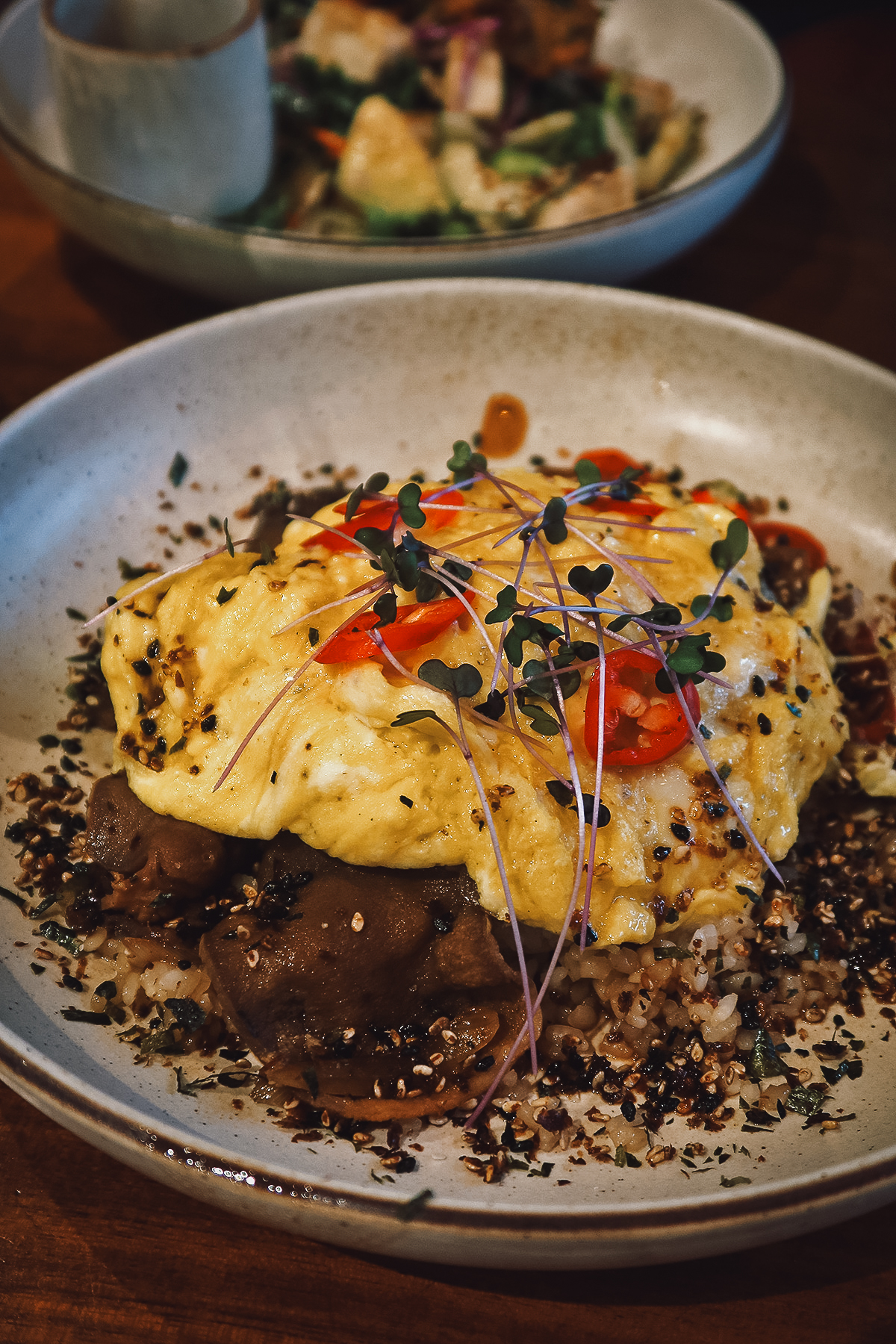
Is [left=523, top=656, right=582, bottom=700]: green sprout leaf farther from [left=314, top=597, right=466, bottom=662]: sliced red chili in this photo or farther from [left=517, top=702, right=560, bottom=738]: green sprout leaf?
[left=314, top=597, right=466, bottom=662]: sliced red chili

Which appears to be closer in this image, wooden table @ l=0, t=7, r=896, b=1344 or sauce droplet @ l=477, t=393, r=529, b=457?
wooden table @ l=0, t=7, r=896, b=1344

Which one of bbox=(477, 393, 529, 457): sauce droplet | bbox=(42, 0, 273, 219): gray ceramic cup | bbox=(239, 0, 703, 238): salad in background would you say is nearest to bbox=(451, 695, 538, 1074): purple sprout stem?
bbox=(477, 393, 529, 457): sauce droplet

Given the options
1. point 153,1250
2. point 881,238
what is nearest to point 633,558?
point 153,1250

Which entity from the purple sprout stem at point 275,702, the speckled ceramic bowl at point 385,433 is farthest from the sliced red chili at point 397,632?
the speckled ceramic bowl at point 385,433

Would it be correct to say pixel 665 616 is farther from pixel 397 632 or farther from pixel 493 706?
pixel 397 632

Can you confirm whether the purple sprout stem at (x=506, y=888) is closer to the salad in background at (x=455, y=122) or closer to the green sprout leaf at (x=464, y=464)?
the green sprout leaf at (x=464, y=464)

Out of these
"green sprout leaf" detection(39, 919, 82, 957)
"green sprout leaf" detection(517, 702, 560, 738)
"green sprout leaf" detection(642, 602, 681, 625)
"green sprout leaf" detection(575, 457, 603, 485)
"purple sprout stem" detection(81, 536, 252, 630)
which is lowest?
"green sprout leaf" detection(39, 919, 82, 957)

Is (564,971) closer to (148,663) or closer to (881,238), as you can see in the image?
(148,663)
